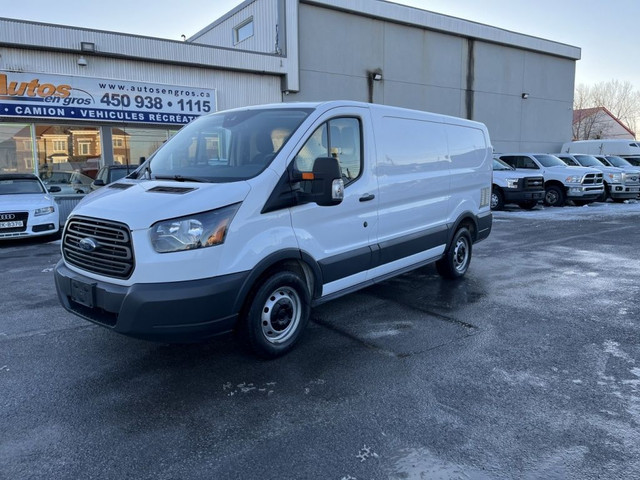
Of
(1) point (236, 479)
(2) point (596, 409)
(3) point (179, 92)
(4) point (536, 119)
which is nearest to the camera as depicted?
(1) point (236, 479)

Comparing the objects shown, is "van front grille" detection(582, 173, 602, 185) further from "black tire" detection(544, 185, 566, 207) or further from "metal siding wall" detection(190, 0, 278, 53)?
"metal siding wall" detection(190, 0, 278, 53)

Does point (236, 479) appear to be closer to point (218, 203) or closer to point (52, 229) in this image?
point (218, 203)

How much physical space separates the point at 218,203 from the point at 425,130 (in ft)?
10.3

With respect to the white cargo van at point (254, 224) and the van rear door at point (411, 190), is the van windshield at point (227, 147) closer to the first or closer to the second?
the white cargo van at point (254, 224)

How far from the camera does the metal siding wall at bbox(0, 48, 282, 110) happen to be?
43.1ft

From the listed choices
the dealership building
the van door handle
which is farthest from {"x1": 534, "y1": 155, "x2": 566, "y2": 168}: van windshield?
the van door handle

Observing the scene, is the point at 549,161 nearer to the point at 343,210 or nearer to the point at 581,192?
the point at 581,192

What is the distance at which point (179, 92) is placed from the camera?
50.8 ft

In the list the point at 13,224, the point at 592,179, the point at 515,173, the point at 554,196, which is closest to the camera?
the point at 13,224

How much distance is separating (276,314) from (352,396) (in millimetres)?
964

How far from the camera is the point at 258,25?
1912 centimetres

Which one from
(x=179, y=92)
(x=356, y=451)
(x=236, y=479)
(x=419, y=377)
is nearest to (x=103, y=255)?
(x=236, y=479)

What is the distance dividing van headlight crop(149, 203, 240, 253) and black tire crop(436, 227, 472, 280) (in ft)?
12.6

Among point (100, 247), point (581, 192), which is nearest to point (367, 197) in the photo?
point (100, 247)
